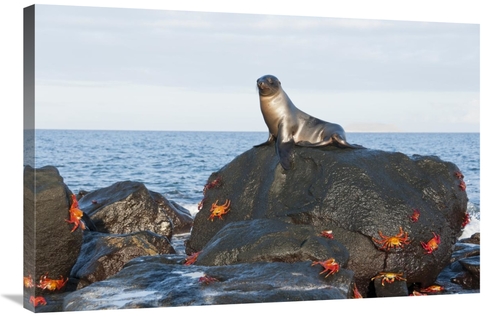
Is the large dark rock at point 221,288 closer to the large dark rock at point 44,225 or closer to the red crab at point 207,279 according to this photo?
the red crab at point 207,279

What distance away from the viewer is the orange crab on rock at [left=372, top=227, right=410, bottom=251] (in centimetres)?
1022

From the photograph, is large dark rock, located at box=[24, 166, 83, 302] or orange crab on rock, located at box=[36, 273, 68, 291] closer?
large dark rock, located at box=[24, 166, 83, 302]

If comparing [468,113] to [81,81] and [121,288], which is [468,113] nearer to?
[121,288]

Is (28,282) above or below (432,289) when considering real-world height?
above

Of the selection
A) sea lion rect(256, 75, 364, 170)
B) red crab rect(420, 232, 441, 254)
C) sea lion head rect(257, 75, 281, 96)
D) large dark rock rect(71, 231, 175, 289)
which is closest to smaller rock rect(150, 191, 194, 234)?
large dark rock rect(71, 231, 175, 289)

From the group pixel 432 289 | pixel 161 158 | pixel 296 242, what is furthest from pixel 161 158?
pixel 296 242

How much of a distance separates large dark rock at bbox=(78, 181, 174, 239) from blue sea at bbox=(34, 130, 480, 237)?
669cm

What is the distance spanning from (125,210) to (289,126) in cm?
349

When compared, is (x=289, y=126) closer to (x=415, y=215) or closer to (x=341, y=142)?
(x=341, y=142)

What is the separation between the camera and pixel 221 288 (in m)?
8.49

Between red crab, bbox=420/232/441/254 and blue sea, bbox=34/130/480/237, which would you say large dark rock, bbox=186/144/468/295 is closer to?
red crab, bbox=420/232/441/254

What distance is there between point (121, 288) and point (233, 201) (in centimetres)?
298

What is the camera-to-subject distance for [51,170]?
9273 millimetres
